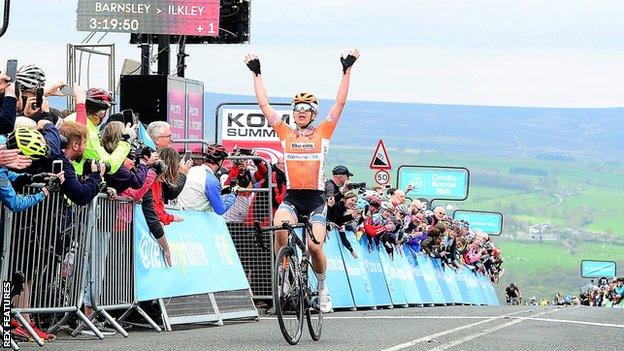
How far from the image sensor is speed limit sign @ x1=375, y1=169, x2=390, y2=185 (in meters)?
34.0

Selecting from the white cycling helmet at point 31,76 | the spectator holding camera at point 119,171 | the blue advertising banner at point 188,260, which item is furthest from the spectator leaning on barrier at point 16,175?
the blue advertising banner at point 188,260

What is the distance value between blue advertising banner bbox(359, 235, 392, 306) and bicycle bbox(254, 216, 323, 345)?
35.2ft

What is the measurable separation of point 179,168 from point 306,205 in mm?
2646

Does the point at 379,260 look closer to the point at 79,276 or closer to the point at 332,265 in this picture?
the point at 332,265

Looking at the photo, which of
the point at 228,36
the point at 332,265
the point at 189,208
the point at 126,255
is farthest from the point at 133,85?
the point at 126,255

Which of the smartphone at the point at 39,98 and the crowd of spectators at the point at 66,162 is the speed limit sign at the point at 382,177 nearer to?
the crowd of spectators at the point at 66,162

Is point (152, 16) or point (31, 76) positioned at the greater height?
point (152, 16)

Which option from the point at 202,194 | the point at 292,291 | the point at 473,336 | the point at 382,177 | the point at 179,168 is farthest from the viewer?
the point at 382,177

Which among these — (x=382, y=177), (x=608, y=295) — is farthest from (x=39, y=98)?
(x=608, y=295)

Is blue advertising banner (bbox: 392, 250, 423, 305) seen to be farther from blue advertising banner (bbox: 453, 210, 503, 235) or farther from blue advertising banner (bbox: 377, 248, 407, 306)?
blue advertising banner (bbox: 453, 210, 503, 235)

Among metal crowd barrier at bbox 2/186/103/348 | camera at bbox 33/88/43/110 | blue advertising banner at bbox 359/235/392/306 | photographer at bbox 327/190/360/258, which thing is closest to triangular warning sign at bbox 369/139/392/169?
blue advertising banner at bbox 359/235/392/306

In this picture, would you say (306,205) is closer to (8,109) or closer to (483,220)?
(8,109)

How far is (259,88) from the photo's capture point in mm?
15148

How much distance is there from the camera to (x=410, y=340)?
1354 cm
